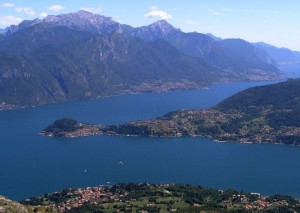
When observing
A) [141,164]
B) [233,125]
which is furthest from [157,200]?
[233,125]

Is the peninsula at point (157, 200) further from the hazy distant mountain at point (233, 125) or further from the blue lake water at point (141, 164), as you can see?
the hazy distant mountain at point (233, 125)

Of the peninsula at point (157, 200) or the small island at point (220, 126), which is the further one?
the small island at point (220, 126)

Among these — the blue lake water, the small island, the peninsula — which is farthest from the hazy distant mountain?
the peninsula

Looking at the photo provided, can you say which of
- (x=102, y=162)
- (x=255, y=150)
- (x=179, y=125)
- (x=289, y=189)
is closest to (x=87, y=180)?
(x=102, y=162)

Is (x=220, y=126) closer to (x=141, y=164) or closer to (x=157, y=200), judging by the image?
(x=141, y=164)

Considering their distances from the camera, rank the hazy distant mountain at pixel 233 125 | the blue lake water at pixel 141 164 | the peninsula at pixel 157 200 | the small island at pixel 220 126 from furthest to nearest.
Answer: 1. the small island at pixel 220 126
2. the hazy distant mountain at pixel 233 125
3. the blue lake water at pixel 141 164
4. the peninsula at pixel 157 200

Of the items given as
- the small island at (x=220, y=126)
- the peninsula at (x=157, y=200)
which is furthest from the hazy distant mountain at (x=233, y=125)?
the peninsula at (x=157, y=200)
